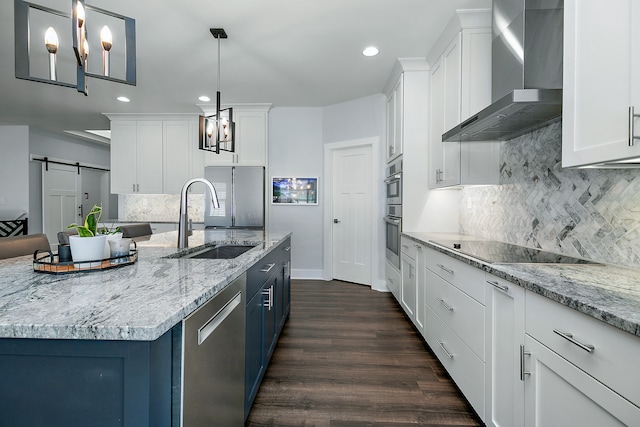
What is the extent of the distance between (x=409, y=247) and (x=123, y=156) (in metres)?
5.03

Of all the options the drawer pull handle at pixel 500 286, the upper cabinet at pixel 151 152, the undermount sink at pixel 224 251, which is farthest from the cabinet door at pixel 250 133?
the drawer pull handle at pixel 500 286

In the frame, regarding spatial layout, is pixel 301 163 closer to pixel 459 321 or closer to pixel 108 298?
pixel 459 321

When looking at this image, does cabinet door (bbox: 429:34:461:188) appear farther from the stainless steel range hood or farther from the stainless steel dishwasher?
the stainless steel dishwasher

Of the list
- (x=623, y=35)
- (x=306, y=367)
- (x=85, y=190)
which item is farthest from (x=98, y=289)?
(x=85, y=190)

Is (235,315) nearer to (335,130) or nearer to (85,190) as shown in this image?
(335,130)

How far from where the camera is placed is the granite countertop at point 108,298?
71 centimetres

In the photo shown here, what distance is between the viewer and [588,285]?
1.12 m

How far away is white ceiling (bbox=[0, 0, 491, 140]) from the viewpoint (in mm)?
2543

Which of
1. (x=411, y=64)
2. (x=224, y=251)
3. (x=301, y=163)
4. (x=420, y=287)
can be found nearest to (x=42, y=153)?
(x=301, y=163)

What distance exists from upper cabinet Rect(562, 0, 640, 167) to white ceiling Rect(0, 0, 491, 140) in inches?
59.7

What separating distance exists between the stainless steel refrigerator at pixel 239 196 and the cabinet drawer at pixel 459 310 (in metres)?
2.99

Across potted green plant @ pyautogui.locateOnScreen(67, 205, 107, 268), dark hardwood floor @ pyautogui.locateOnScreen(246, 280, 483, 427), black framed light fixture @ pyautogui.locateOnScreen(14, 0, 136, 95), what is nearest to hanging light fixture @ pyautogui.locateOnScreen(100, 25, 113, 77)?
black framed light fixture @ pyautogui.locateOnScreen(14, 0, 136, 95)

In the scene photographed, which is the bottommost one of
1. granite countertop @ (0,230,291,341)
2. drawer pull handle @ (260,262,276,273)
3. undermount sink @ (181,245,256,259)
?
drawer pull handle @ (260,262,276,273)

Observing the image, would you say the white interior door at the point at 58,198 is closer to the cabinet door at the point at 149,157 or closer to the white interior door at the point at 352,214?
the cabinet door at the point at 149,157
